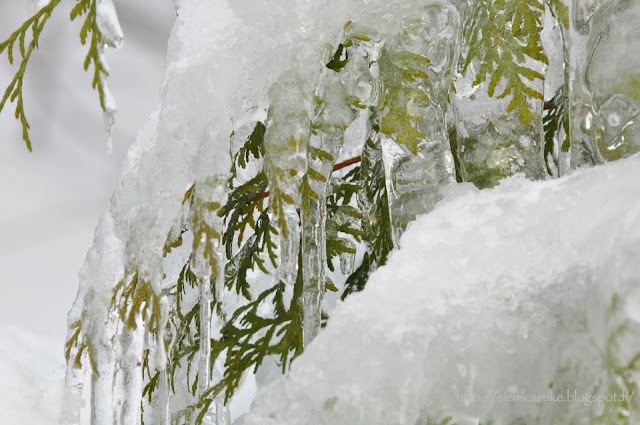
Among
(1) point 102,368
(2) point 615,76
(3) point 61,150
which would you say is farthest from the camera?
(3) point 61,150

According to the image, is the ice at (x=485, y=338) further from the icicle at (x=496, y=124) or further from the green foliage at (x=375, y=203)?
the green foliage at (x=375, y=203)

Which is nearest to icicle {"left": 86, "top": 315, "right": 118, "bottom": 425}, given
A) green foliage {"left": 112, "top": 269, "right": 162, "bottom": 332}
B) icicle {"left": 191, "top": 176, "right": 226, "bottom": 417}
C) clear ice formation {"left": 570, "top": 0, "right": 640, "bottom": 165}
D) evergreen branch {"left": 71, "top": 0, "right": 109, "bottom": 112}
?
green foliage {"left": 112, "top": 269, "right": 162, "bottom": 332}

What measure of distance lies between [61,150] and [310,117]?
397 centimetres

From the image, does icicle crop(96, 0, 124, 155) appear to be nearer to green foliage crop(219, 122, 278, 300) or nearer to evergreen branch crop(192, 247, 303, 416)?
green foliage crop(219, 122, 278, 300)

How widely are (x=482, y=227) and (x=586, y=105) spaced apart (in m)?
0.38

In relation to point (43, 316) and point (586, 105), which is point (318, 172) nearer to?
point (586, 105)

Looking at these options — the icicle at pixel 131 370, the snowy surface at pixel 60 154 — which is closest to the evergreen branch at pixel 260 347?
the icicle at pixel 131 370

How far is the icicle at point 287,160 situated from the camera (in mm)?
874

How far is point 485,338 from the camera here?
55 cm

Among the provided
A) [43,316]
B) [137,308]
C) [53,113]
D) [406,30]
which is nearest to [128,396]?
[137,308]

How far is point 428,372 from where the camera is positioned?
0.55 meters

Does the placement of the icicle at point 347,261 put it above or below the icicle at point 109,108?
below

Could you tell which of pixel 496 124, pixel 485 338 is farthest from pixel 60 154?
pixel 485 338

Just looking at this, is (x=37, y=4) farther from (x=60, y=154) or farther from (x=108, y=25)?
(x=60, y=154)
